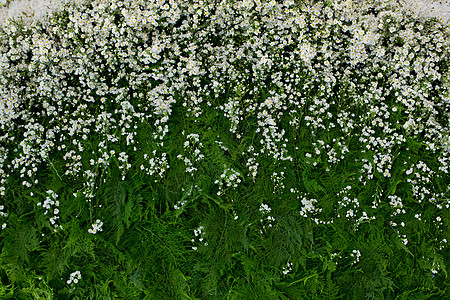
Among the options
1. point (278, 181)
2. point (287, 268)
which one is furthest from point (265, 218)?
point (287, 268)


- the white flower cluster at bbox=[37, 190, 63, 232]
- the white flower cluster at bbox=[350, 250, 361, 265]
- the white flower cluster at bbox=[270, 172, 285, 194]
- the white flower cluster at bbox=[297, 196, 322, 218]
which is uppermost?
the white flower cluster at bbox=[37, 190, 63, 232]

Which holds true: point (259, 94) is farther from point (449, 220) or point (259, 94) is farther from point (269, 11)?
point (449, 220)

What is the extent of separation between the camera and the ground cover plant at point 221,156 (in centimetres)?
302

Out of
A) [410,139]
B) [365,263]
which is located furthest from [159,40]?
[365,263]

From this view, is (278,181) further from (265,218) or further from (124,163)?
(124,163)

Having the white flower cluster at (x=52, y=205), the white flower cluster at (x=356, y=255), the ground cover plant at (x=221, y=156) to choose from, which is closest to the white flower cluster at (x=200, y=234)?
the ground cover plant at (x=221, y=156)

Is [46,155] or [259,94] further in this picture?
[259,94]

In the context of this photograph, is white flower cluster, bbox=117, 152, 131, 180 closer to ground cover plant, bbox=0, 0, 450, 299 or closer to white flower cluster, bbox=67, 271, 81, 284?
ground cover plant, bbox=0, 0, 450, 299

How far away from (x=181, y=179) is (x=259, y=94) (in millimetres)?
1058

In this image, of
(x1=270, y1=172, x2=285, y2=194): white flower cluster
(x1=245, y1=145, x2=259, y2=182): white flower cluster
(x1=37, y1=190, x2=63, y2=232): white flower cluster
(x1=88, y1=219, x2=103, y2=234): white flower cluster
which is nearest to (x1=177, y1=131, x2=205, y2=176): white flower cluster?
(x1=245, y1=145, x2=259, y2=182): white flower cluster

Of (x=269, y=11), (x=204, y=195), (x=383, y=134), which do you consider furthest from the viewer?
(x=269, y=11)

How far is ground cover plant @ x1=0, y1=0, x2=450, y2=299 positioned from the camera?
3016mm

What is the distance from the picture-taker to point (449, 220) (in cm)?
312

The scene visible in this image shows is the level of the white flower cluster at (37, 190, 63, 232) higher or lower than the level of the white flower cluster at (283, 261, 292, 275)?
higher
